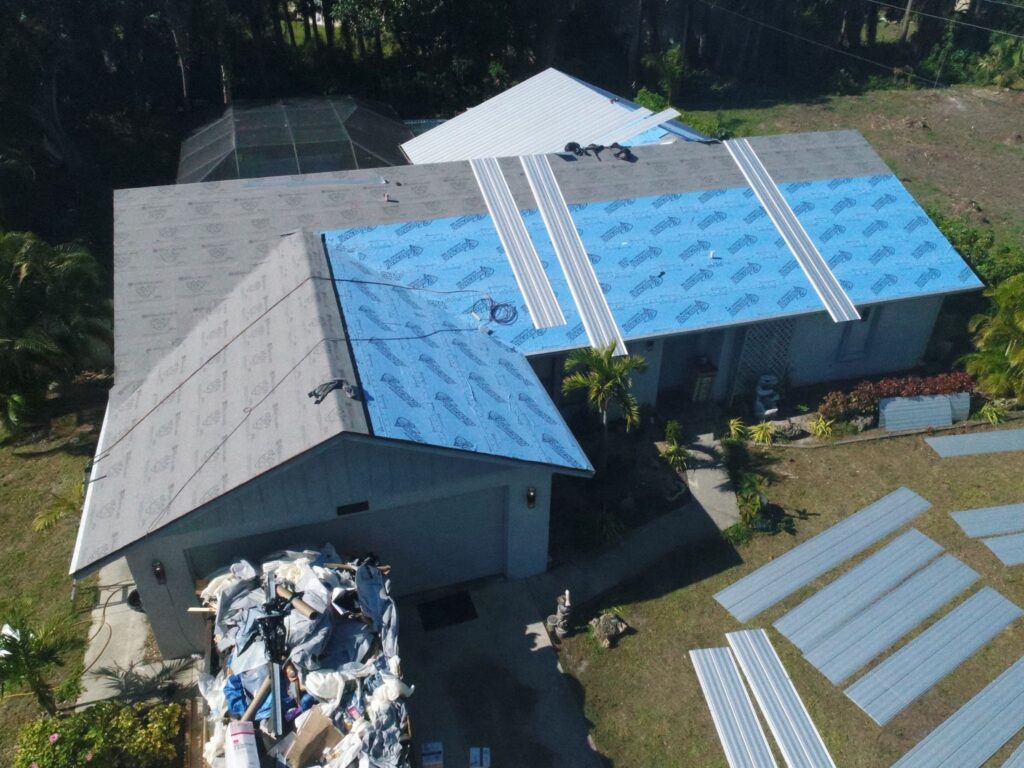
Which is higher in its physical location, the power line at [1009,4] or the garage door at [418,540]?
the power line at [1009,4]

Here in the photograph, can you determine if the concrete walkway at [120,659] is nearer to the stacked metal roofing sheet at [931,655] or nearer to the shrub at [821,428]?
the stacked metal roofing sheet at [931,655]

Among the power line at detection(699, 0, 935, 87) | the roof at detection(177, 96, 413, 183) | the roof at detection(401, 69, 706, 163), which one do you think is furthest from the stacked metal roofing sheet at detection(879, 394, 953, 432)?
the power line at detection(699, 0, 935, 87)

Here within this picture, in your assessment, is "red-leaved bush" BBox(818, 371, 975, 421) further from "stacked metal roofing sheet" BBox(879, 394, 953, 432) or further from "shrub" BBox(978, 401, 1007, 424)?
"shrub" BBox(978, 401, 1007, 424)

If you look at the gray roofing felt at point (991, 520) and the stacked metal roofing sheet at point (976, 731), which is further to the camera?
the gray roofing felt at point (991, 520)

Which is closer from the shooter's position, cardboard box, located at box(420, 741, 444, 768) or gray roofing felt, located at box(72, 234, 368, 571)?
gray roofing felt, located at box(72, 234, 368, 571)

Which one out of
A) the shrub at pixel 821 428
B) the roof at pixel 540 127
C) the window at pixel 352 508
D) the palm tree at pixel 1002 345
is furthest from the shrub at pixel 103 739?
the palm tree at pixel 1002 345

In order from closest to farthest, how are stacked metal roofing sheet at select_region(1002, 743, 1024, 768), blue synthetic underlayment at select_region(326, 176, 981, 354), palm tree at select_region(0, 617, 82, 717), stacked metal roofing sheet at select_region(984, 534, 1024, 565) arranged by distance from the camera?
1. palm tree at select_region(0, 617, 82, 717)
2. stacked metal roofing sheet at select_region(1002, 743, 1024, 768)
3. stacked metal roofing sheet at select_region(984, 534, 1024, 565)
4. blue synthetic underlayment at select_region(326, 176, 981, 354)

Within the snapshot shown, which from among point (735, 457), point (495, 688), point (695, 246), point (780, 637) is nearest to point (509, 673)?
point (495, 688)
